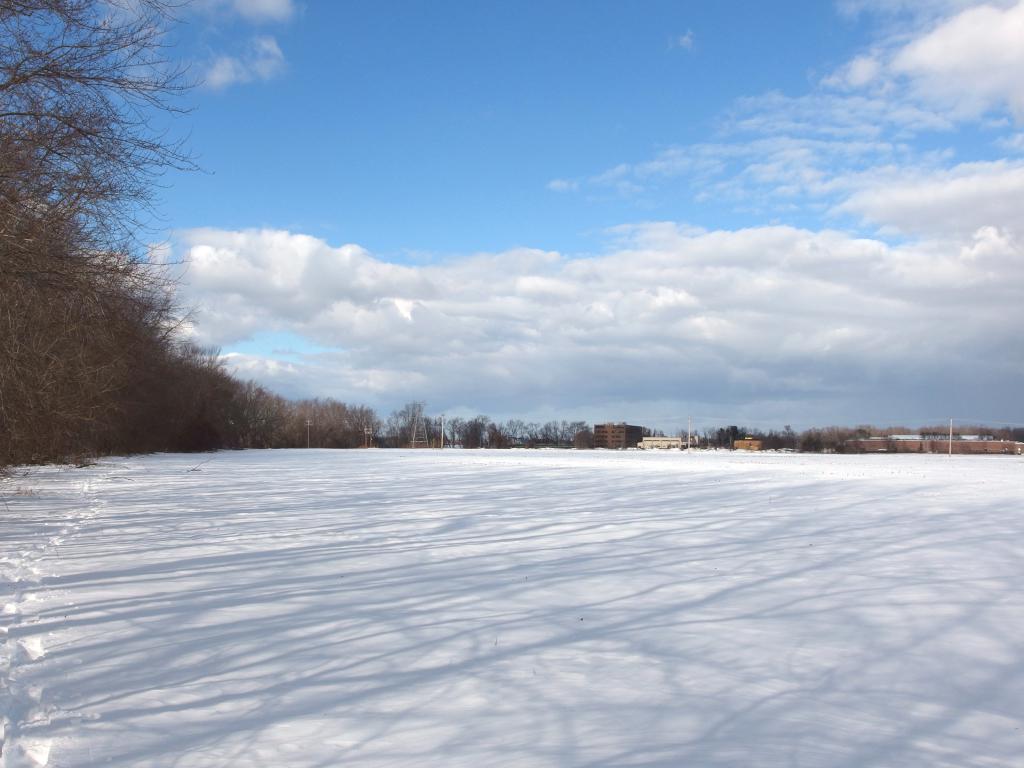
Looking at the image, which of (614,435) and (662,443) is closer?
(662,443)

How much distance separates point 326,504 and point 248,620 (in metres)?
9.40

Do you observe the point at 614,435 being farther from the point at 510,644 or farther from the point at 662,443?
the point at 510,644

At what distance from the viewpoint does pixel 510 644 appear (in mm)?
5984

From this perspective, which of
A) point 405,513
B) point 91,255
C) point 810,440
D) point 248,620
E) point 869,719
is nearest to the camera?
point 869,719

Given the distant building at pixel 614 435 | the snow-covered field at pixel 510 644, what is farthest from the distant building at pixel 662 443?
the snow-covered field at pixel 510 644

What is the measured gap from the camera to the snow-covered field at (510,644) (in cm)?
425

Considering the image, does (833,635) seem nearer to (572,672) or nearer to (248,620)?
(572,672)

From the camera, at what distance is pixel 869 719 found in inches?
185

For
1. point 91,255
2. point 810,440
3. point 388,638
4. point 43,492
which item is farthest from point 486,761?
point 810,440

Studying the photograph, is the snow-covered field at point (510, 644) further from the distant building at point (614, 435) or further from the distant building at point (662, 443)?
the distant building at point (614, 435)

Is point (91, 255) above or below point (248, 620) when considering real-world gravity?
above

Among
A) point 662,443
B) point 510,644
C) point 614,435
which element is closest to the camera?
point 510,644

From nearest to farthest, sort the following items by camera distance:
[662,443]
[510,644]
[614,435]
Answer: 1. [510,644]
2. [662,443]
3. [614,435]

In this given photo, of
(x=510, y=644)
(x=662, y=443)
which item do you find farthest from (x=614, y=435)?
(x=510, y=644)
